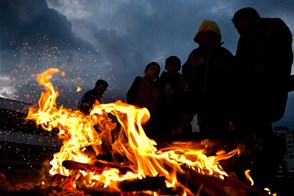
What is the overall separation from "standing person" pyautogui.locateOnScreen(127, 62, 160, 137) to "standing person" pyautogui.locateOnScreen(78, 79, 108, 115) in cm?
119

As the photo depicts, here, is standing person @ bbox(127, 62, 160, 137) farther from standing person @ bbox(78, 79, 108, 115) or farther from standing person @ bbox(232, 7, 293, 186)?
standing person @ bbox(232, 7, 293, 186)

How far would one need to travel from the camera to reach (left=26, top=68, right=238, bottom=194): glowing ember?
408cm

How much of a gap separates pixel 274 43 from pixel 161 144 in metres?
2.52

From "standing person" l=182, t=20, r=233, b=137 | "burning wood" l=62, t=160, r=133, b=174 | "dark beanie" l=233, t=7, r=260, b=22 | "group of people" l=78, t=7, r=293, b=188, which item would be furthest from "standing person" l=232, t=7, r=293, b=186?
"burning wood" l=62, t=160, r=133, b=174

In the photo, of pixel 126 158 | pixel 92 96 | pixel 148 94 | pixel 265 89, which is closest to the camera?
pixel 126 158

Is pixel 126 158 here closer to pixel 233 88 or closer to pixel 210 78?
pixel 233 88

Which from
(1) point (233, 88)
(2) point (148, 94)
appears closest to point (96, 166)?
(1) point (233, 88)

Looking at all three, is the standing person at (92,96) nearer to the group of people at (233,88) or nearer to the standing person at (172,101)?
the group of people at (233,88)

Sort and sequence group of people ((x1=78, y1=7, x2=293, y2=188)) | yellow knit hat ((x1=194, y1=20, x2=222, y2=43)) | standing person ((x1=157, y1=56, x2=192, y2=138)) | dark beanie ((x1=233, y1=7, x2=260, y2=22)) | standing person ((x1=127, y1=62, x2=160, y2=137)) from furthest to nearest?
standing person ((x1=127, y1=62, x2=160, y2=137)) < standing person ((x1=157, y1=56, x2=192, y2=138)) < yellow knit hat ((x1=194, y1=20, x2=222, y2=43)) < dark beanie ((x1=233, y1=7, x2=260, y2=22)) < group of people ((x1=78, y1=7, x2=293, y2=188))

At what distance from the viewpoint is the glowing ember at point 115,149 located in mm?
4082

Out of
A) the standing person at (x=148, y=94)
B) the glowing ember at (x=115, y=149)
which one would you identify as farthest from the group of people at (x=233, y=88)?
the glowing ember at (x=115, y=149)

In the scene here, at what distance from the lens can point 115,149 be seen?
4.63 metres

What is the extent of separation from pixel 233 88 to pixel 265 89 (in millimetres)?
641

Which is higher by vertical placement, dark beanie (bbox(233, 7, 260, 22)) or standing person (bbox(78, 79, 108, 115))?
dark beanie (bbox(233, 7, 260, 22))
